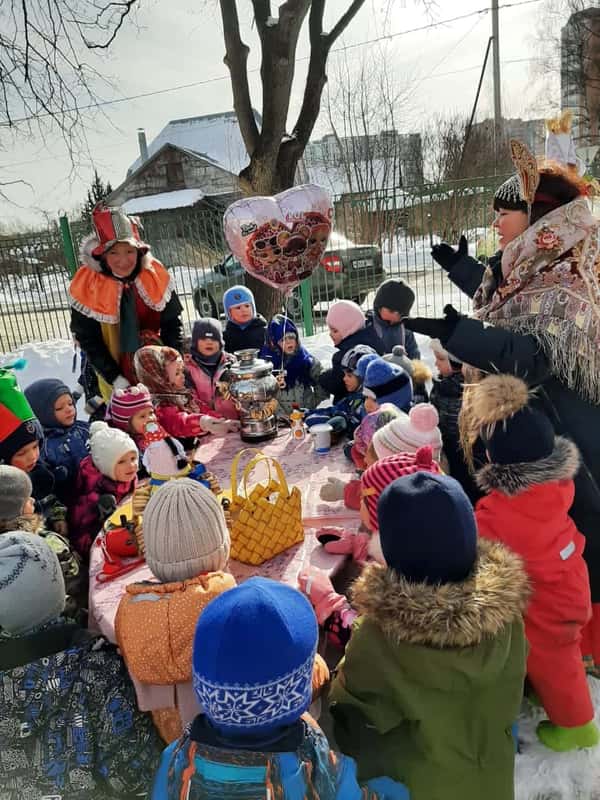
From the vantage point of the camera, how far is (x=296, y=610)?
1.17 m

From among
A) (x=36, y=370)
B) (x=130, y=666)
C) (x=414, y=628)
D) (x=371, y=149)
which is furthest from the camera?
(x=371, y=149)

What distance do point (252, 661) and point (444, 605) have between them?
1.73ft

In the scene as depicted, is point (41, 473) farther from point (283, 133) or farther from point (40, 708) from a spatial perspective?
point (283, 133)

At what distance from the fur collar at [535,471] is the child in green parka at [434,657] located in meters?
0.46

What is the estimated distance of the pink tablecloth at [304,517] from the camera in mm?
2064

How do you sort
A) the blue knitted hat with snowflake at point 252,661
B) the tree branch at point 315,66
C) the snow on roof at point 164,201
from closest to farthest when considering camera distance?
the blue knitted hat with snowflake at point 252,661
the tree branch at point 315,66
the snow on roof at point 164,201

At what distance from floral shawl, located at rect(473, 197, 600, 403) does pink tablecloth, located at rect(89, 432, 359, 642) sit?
1.03 m

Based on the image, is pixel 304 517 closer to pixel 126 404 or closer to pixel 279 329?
pixel 126 404

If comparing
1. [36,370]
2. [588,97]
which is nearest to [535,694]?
[36,370]

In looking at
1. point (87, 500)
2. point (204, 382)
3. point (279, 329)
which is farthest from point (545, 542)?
point (279, 329)

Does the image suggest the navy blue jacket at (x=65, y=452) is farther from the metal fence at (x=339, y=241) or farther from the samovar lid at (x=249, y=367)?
the metal fence at (x=339, y=241)

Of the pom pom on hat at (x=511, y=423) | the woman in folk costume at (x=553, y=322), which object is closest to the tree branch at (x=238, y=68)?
the woman in folk costume at (x=553, y=322)

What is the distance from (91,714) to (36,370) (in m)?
7.70

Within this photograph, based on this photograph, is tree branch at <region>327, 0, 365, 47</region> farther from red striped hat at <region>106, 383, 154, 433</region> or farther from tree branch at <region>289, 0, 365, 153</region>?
red striped hat at <region>106, 383, 154, 433</region>
